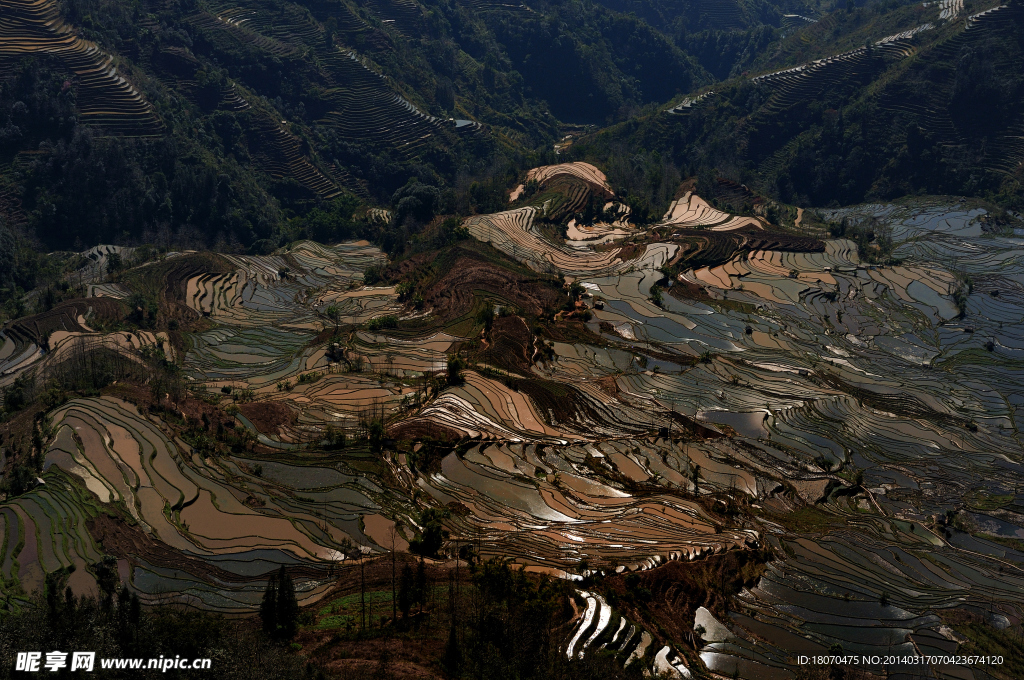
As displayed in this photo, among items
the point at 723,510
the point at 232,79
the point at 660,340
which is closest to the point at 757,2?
the point at 232,79

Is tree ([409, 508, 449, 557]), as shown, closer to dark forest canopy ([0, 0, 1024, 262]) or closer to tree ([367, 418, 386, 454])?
tree ([367, 418, 386, 454])

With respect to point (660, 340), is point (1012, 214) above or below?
above

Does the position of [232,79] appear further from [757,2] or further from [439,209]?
[757,2]

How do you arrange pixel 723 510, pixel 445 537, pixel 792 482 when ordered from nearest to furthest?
pixel 445 537 → pixel 723 510 → pixel 792 482

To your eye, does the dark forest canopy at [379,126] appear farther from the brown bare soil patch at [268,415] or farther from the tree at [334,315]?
the brown bare soil patch at [268,415]

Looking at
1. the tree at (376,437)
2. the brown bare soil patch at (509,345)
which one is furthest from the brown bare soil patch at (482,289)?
the tree at (376,437)
